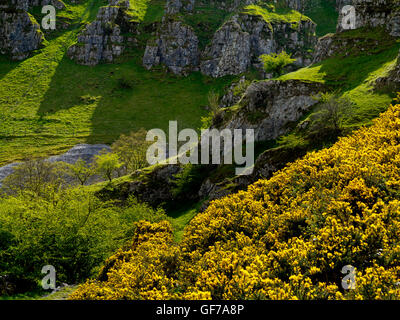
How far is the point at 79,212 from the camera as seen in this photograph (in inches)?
1145

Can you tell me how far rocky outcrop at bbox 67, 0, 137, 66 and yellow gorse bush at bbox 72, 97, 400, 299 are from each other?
6909 inches

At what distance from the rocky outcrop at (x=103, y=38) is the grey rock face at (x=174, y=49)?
24.2 m

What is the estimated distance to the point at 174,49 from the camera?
171 m

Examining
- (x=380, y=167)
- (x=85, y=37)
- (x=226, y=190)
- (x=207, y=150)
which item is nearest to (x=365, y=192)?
(x=380, y=167)

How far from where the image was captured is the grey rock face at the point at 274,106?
37.5 metres

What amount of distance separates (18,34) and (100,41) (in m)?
49.7

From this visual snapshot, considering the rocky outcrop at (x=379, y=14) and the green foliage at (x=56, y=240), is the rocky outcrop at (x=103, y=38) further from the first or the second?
the green foliage at (x=56, y=240)

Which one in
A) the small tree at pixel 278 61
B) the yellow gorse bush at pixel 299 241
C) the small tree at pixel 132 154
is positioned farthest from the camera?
the small tree at pixel 132 154

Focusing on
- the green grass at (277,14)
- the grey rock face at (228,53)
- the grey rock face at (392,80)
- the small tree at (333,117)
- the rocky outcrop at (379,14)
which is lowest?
the small tree at (333,117)

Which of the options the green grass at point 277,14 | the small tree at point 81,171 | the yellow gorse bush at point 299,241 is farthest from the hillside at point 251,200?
the green grass at point 277,14

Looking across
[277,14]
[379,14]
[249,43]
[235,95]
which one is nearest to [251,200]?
[379,14]

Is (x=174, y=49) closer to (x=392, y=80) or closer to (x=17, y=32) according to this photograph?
(x=17, y=32)

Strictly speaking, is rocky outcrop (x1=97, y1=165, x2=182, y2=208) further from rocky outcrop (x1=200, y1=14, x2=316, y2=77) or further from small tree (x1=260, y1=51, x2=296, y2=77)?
rocky outcrop (x1=200, y1=14, x2=316, y2=77)

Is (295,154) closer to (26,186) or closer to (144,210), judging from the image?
(144,210)
